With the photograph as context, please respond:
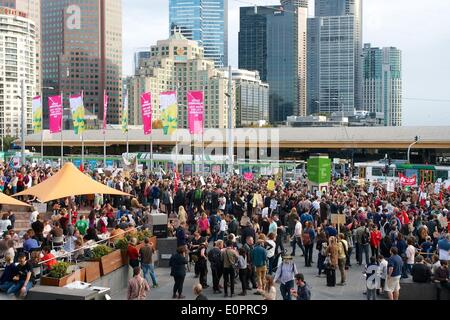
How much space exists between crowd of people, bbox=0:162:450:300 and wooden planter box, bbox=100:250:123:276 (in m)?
0.44

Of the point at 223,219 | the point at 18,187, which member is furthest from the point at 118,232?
the point at 18,187

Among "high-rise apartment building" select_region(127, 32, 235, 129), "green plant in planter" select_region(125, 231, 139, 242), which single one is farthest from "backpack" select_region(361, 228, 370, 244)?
"high-rise apartment building" select_region(127, 32, 235, 129)

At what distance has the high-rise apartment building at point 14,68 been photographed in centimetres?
16712

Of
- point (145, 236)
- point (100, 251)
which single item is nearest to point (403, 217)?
point (145, 236)

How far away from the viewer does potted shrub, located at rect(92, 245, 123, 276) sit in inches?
513

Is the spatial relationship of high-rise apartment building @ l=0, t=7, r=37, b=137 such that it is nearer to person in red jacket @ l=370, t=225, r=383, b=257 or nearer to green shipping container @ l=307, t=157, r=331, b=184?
green shipping container @ l=307, t=157, r=331, b=184

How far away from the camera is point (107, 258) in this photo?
13297 millimetres

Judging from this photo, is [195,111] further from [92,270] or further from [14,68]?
[14,68]

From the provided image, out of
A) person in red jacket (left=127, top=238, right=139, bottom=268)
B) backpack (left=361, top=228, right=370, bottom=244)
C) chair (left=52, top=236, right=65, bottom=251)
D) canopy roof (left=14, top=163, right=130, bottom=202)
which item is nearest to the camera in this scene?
person in red jacket (left=127, top=238, right=139, bottom=268)

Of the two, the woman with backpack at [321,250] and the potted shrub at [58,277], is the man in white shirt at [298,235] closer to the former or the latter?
the woman with backpack at [321,250]

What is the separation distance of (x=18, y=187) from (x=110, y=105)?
178 metres

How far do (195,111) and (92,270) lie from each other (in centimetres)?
2248

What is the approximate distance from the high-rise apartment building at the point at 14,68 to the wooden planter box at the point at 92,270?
162m

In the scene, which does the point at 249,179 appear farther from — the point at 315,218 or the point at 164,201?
the point at 315,218
